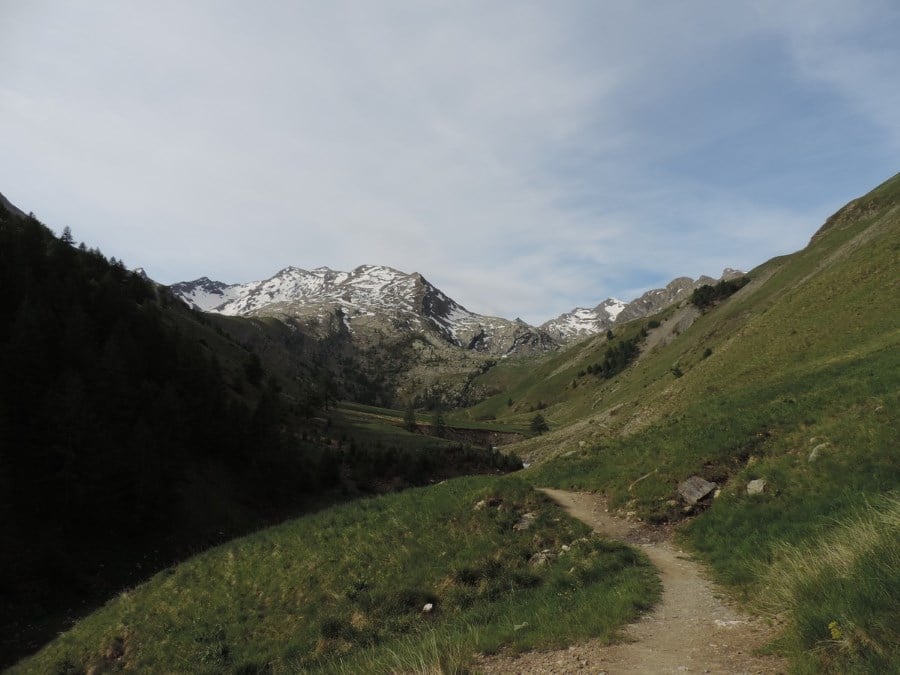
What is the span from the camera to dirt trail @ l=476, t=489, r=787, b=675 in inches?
326

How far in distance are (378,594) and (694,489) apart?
46.7ft

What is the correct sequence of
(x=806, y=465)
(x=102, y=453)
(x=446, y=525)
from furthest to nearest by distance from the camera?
1. (x=102, y=453)
2. (x=446, y=525)
3. (x=806, y=465)

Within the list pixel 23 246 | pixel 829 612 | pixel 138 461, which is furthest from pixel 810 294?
pixel 23 246

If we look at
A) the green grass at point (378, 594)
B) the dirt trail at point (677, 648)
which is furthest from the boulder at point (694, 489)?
the dirt trail at point (677, 648)

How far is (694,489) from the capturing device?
66.8ft

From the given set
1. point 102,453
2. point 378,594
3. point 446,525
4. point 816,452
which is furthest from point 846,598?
point 102,453

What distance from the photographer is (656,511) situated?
20.3 m

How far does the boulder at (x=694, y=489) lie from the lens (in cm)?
1997

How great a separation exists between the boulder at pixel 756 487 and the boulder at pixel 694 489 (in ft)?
6.25

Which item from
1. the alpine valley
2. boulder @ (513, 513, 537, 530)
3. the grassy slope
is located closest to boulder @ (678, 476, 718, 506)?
the alpine valley

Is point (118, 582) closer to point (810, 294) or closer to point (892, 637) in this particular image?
point (892, 637)

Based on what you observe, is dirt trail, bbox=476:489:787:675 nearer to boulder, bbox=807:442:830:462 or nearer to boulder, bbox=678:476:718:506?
boulder, bbox=678:476:718:506

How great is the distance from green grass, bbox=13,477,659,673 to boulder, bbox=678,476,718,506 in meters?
5.20

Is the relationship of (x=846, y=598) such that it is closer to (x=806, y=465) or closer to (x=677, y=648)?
(x=677, y=648)
